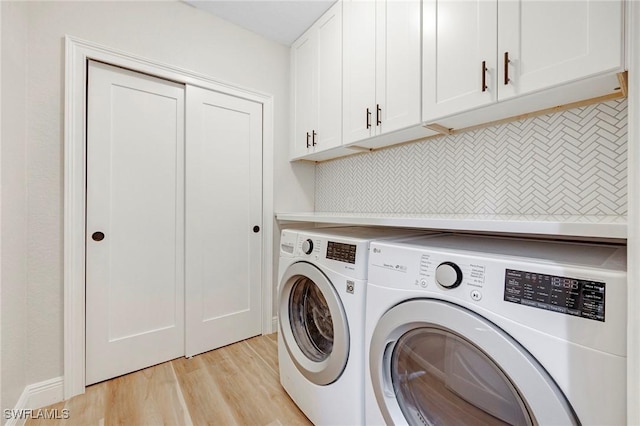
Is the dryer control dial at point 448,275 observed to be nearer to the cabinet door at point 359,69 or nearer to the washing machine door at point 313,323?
the washing machine door at point 313,323

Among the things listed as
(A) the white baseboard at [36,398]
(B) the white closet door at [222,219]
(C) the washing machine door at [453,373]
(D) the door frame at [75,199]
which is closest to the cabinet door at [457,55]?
(C) the washing machine door at [453,373]

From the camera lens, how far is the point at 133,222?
5.74 ft

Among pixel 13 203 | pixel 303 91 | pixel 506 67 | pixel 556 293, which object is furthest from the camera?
pixel 303 91

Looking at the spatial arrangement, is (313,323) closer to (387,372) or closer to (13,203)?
(387,372)

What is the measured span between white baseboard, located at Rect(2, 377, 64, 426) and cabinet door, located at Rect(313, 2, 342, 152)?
209 centimetres

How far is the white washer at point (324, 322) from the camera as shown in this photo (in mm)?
1084

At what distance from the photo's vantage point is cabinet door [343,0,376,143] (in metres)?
1.58

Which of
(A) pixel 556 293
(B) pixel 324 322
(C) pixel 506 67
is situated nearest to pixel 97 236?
(B) pixel 324 322

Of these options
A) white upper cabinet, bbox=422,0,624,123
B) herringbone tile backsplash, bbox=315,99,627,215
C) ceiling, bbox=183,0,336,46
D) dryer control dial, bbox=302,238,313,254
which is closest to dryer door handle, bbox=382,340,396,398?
dryer control dial, bbox=302,238,313,254

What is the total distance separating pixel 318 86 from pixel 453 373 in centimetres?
190

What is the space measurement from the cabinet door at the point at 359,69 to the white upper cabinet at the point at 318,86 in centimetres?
7

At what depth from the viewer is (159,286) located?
1849 millimetres

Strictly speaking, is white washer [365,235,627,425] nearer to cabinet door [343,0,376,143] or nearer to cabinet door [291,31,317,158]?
cabinet door [343,0,376,143]

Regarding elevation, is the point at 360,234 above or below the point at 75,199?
below
